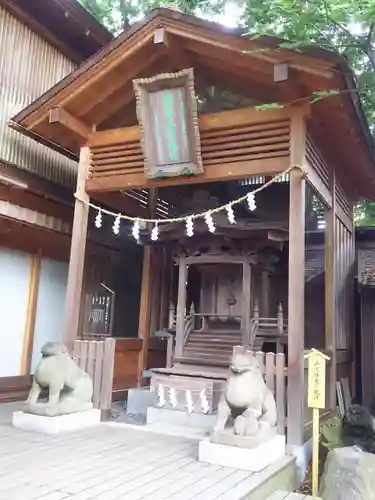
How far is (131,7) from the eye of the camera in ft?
49.9

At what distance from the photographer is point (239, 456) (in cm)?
484

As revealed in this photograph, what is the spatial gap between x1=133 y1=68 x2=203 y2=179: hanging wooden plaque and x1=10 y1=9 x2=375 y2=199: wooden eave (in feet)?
2.17

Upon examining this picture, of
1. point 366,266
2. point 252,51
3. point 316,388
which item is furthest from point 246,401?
point 366,266

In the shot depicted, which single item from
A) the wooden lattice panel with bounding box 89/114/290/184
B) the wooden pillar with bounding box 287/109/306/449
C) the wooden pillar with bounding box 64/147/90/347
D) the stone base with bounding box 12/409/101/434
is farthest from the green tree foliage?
the stone base with bounding box 12/409/101/434

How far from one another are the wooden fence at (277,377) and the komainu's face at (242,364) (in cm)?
61

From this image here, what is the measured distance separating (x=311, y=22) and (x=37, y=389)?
17.9 ft

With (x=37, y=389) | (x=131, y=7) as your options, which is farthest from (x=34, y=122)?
(x=131, y=7)

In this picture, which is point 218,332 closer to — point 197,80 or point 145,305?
point 145,305

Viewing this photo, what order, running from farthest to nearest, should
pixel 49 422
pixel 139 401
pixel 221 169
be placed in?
1. pixel 139 401
2. pixel 221 169
3. pixel 49 422

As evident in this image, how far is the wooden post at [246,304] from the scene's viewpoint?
26.9ft

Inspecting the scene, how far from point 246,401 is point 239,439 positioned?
419mm

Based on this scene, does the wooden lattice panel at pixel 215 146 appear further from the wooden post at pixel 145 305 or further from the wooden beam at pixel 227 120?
the wooden post at pixel 145 305

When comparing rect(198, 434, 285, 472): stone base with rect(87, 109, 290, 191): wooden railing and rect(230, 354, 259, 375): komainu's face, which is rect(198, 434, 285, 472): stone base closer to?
rect(230, 354, 259, 375): komainu's face

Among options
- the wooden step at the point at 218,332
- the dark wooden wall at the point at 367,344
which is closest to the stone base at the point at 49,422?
the wooden step at the point at 218,332
